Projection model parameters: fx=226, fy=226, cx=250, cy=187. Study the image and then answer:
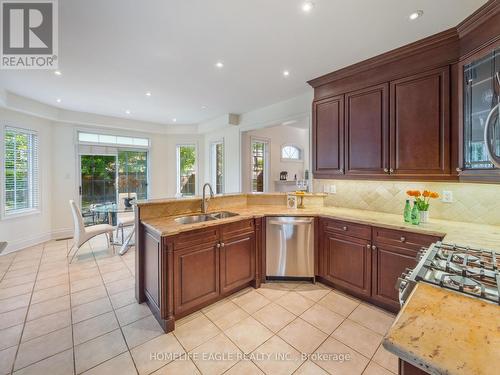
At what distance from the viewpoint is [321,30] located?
2154mm

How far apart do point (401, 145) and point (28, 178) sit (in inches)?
254

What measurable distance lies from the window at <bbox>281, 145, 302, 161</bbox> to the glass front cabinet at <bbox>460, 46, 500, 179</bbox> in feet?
16.0

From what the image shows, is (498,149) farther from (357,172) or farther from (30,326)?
(30,326)

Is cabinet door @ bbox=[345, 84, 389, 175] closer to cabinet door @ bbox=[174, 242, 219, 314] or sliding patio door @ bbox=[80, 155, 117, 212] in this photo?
cabinet door @ bbox=[174, 242, 219, 314]

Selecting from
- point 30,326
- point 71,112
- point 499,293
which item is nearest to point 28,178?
point 71,112

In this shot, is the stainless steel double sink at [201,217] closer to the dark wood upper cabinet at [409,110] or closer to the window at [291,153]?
the dark wood upper cabinet at [409,110]

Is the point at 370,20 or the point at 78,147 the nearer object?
the point at 370,20

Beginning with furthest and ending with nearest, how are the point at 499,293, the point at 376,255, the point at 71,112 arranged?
the point at 71,112, the point at 376,255, the point at 499,293

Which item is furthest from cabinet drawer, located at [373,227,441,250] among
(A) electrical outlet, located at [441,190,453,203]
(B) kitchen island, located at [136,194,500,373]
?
(A) electrical outlet, located at [441,190,453,203]

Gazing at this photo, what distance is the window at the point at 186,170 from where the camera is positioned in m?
6.71

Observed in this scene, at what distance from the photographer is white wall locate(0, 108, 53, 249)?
4.07m

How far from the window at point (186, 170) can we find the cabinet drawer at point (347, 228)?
15.9 ft

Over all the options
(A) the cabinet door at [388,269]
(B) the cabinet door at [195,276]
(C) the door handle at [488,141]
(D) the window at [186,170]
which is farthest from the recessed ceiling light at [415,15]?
(D) the window at [186,170]

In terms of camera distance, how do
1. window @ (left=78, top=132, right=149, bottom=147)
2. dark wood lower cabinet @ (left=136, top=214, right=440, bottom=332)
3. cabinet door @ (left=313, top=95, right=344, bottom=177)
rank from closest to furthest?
dark wood lower cabinet @ (left=136, top=214, right=440, bottom=332), cabinet door @ (left=313, top=95, right=344, bottom=177), window @ (left=78, top=132, right=149, bottom=147)
